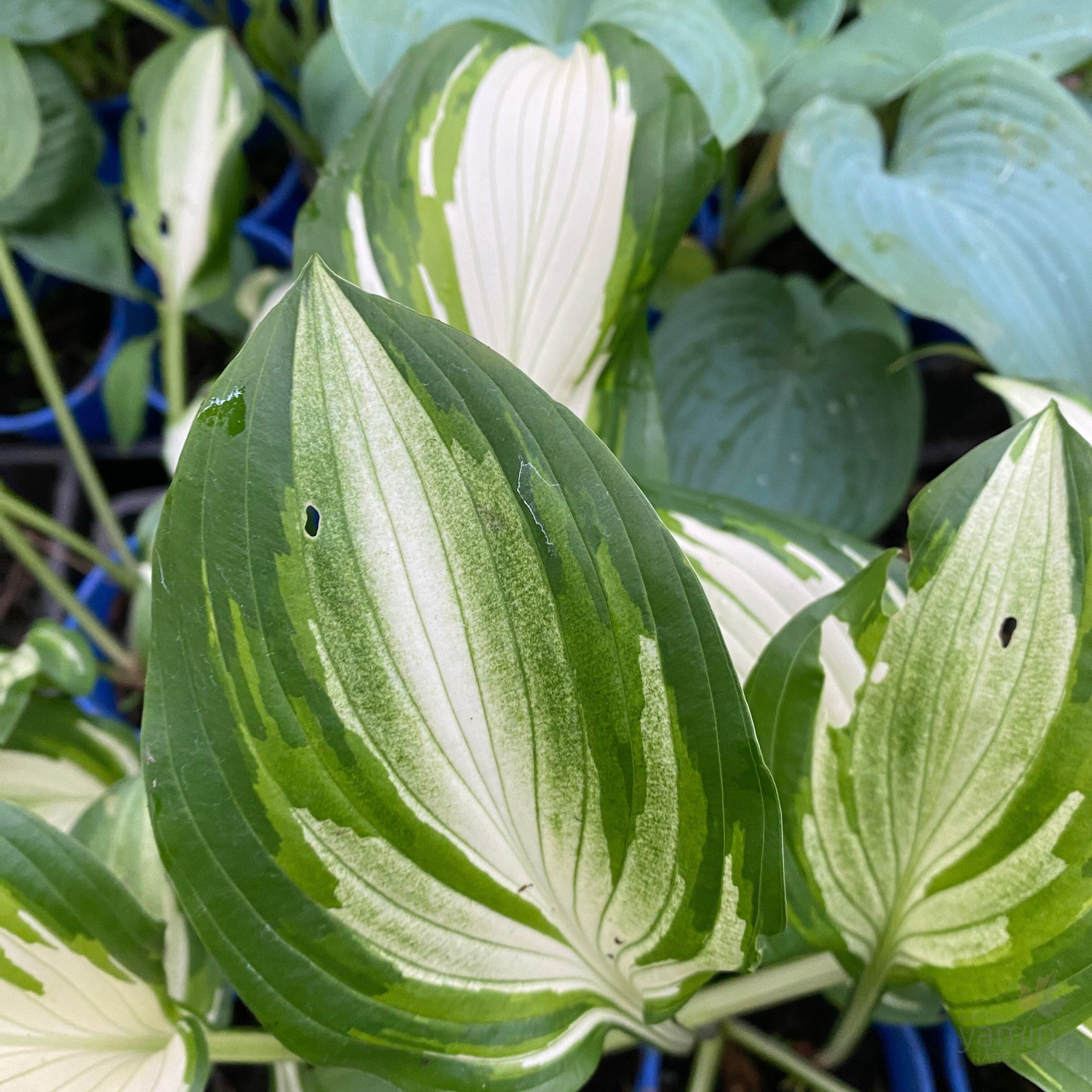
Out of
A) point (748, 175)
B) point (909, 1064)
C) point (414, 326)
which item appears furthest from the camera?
point (748, 175)

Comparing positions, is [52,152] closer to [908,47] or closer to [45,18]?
[45,18]

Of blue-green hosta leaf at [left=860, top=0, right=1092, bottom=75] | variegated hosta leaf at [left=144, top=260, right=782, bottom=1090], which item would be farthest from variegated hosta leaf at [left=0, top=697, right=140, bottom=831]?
blue-green hosta leaf at [left=860, top=0, right=1092, bottom=75]

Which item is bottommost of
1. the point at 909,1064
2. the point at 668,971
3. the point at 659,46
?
the point at 909,1064

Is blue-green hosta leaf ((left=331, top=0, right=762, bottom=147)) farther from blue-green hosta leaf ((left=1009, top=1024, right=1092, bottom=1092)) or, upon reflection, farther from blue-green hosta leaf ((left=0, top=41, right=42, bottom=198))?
blue-green hosta leaf ((left=1009, top=1024, right=1092, bottom=1092))

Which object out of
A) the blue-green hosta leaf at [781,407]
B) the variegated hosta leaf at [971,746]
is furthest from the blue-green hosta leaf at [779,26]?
the variegated hosta leaf at [971,746]

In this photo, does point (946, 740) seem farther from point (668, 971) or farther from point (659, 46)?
point (659, 46)

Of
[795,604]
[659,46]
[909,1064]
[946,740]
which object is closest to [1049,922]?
[946,740]
